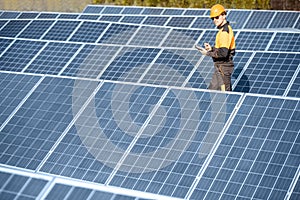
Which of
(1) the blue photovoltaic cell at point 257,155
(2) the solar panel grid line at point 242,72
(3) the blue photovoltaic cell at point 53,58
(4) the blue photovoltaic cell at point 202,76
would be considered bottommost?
(2) the solar panel grid line at point 242,72

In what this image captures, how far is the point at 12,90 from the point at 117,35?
8.43m

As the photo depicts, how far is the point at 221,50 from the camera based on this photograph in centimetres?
1535

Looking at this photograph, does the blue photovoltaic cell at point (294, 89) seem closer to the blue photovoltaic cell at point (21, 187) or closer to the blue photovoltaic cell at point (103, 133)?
the blue photovoltaic cell at point (103, 133)

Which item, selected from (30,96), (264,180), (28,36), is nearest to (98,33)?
(28,36)

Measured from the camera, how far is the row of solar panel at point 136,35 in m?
21.5

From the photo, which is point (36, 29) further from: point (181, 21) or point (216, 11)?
point (216, 11)

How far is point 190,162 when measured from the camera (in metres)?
12.3

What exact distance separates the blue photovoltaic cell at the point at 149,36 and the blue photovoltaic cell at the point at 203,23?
3118 mm

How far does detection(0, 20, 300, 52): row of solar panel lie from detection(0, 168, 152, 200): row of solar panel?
12025 millimetres

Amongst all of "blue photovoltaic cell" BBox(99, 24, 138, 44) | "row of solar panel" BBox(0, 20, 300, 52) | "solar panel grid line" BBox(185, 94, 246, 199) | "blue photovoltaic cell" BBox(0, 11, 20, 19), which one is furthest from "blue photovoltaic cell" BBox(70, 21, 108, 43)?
"solar panel grid line" BBox(185, 94, 246, 199)

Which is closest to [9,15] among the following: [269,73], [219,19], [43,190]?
[269,73]

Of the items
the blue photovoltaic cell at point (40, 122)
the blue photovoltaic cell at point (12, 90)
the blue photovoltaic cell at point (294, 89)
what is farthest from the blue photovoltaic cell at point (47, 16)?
the blue photovoltaic cell at point (40, 122)

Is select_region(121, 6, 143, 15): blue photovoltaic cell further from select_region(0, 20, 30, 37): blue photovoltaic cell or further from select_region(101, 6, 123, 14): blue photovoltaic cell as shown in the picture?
select_region(0, 20, 30, 37): blue photovoltaic cell

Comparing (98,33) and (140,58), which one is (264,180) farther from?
(98,33)
